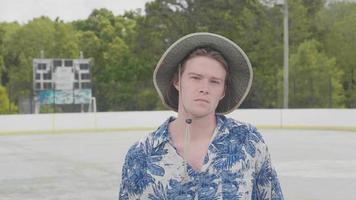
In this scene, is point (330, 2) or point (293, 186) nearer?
point (293, 186)

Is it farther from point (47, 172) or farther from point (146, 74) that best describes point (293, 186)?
point (146, 74)

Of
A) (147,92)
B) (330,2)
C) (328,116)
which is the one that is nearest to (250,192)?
(328,116)

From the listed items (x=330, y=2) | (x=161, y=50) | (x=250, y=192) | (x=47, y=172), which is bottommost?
(x=47, y=172)

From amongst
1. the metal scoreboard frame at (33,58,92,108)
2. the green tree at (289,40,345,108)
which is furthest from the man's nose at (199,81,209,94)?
the green tree at (289,40,345,108)

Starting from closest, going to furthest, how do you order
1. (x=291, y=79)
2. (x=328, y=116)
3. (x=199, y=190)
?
(x=199, y=190) → (x=328, y=116) → (x=291, y=79)

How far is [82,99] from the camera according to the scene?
30609mm

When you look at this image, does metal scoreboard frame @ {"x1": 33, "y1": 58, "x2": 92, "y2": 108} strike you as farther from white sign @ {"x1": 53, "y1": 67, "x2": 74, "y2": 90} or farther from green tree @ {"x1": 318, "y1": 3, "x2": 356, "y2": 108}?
green tree @ {"x1": 318, "y1": 3, "x2": 356, "y2": 108}

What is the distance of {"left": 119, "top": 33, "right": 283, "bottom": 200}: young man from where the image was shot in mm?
1787

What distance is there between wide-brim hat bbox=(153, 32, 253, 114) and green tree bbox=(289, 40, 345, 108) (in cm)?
3082

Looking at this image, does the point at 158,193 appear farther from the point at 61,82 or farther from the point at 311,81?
the point at 311,81

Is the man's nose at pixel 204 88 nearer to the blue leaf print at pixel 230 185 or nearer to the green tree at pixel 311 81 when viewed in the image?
the blue leaf print at pixel 230 185

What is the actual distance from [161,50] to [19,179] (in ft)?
132

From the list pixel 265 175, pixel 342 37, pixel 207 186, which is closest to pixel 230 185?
pixel 207 186

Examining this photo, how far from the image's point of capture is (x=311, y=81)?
118 ft
